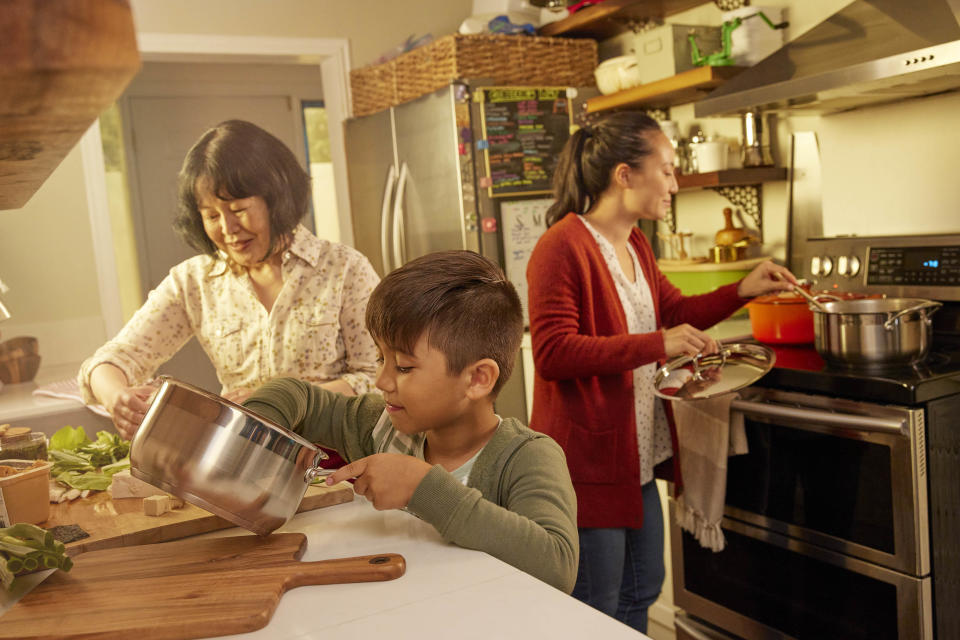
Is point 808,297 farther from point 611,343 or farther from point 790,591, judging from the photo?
point 790,591

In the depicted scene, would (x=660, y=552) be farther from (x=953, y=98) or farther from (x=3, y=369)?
(x=3, y=369)

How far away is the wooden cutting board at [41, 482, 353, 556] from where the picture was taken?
1035mm

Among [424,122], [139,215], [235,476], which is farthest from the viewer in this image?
[139,215]

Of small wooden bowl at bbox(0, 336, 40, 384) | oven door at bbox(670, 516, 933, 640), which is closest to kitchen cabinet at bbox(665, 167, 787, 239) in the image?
oven door at bbox(670, 516, 933, 640)

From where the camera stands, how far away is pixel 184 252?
4621mm

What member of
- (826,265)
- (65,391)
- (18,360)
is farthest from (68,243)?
(826,265)

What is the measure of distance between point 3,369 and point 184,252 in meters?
1.83

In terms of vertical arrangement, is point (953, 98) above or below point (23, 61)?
above

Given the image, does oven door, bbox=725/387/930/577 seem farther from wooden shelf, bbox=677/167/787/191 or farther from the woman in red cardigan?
wooden shelf, bbox=677/167/787/191

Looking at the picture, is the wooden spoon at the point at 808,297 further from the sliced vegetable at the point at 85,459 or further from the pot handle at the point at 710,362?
the sliced vegetable at the point at 85,459

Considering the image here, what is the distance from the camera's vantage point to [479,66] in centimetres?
325

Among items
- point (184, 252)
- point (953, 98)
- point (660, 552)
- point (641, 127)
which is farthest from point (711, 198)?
point (184, 252)

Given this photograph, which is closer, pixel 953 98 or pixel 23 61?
pixel 23 61

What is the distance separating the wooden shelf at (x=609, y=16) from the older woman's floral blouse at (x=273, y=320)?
1.84m
